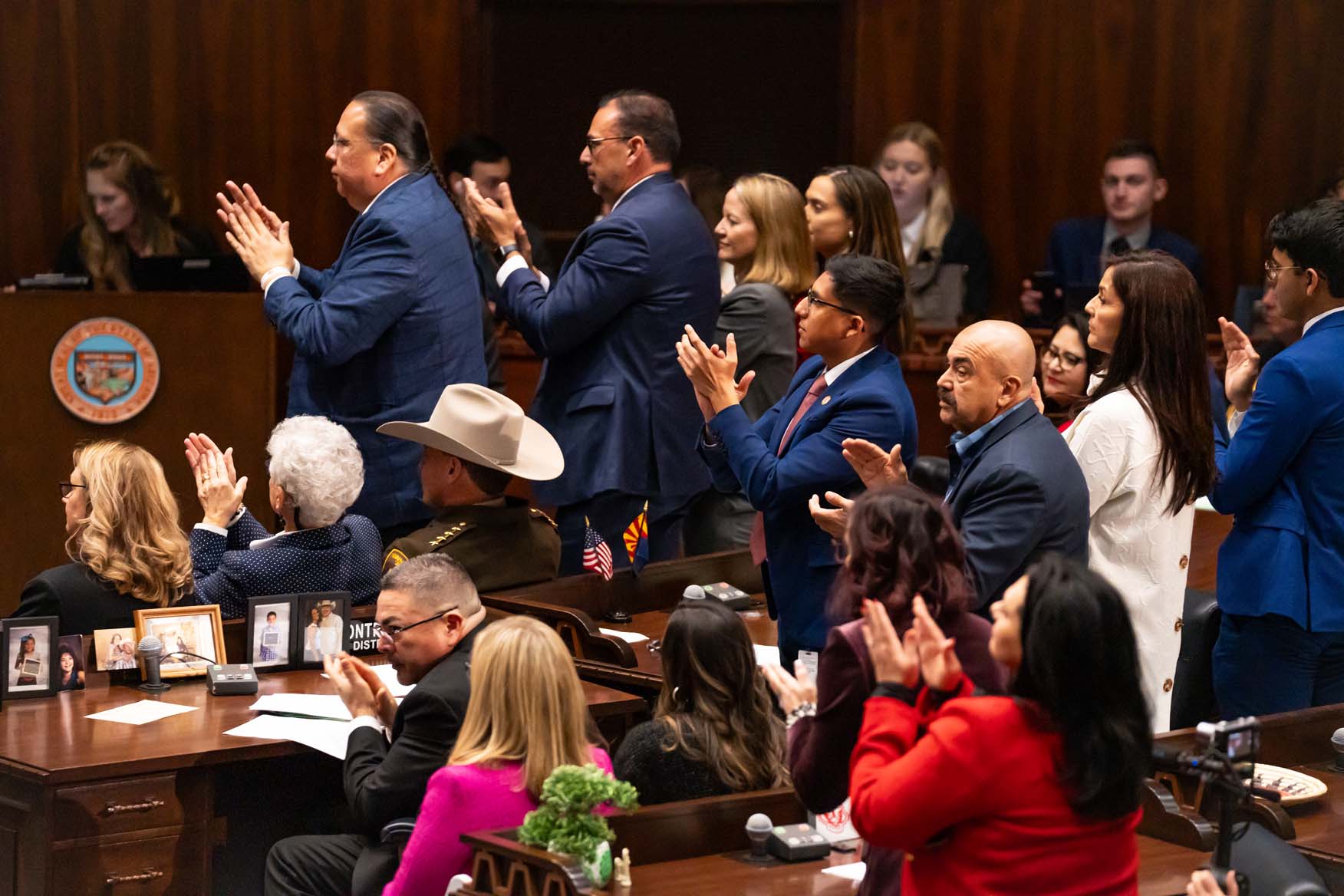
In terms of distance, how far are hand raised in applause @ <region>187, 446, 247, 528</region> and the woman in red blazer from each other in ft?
7.50

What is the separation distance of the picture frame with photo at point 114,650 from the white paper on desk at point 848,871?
1.69 meters

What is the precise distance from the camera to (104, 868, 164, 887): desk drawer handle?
3396mm

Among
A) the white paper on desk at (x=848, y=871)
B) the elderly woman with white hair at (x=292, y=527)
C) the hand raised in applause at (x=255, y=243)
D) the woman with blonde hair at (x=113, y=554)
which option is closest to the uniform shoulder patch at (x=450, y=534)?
the elderly woman with white hair at (x=292, y=527)

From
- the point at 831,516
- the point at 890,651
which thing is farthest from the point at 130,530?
the point at 890,651

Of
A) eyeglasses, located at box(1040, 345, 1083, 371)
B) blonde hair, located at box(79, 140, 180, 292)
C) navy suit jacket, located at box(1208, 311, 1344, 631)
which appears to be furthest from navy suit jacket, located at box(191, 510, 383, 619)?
blonde hair, located at box(79, 140, 180, 292)

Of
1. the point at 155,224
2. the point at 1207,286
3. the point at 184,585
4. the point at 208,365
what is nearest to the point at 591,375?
the point at 184,585

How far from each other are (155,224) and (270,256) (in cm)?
254

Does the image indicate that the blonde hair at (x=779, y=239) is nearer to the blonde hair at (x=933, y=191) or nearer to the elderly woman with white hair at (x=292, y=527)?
the elderly woman with white hair at (x=292, y=527)

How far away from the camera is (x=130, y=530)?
159 inches

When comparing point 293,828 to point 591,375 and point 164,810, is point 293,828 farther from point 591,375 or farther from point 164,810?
point 591,375

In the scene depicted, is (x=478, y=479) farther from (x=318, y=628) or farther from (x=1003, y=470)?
(x=1003, y=470)

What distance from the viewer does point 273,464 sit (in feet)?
14.0

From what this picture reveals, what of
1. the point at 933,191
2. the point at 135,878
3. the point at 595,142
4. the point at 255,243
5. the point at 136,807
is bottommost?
the point at 135,878

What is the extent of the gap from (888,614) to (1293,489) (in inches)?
60.9
